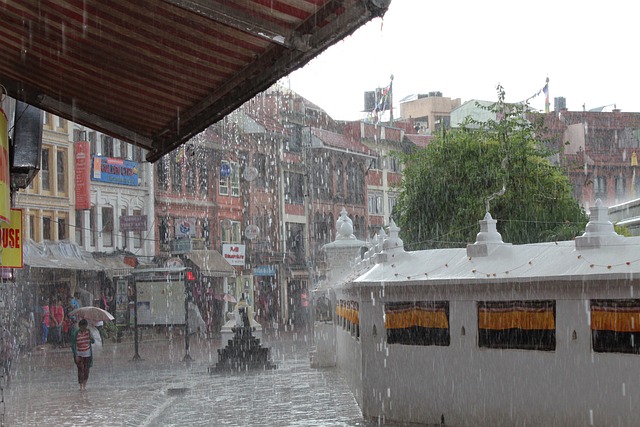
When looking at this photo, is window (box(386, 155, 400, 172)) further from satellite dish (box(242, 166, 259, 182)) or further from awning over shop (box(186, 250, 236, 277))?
awning over shop (box(186, 250, 236, 277))

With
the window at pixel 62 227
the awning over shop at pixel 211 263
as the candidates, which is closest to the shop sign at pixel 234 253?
the awning over shop at pixel 211 263

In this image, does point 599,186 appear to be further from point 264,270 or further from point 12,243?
point 12,243

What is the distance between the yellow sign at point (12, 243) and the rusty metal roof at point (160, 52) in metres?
1.30

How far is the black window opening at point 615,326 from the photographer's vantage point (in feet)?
39.3

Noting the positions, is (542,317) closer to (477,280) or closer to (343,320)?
(477,280)

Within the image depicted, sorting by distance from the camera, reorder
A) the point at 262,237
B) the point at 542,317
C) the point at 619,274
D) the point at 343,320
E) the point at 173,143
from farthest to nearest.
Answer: the point at 262,237 < the point at 343,320 < the point at 542,317 < the point at 619,274 < the point at 173,143

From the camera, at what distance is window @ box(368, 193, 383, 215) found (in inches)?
3182

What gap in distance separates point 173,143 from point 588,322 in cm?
623

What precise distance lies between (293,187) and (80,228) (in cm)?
2306

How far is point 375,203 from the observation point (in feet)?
267

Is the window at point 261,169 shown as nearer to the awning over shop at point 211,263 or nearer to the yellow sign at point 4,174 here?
the awning over shop at point 211,263

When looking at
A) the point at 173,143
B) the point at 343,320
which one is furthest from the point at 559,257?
the point at 343,320

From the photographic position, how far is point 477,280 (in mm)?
14250

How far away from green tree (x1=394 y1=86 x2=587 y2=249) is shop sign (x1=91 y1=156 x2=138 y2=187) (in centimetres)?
1516
